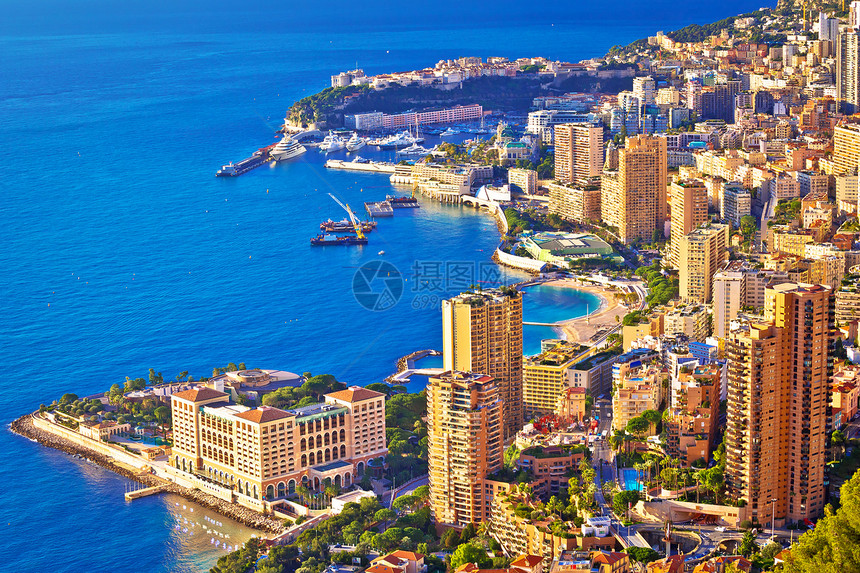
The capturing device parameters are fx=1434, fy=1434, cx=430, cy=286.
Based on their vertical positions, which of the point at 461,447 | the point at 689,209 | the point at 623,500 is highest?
the point at 689,209

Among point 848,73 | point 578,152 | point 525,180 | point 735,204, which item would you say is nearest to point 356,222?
point 525,180

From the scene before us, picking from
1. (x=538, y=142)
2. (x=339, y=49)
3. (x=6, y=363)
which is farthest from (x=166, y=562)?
(x=339, y=49)

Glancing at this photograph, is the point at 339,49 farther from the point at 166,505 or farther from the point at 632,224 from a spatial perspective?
the point at 166,505

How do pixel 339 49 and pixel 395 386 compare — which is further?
pixel 339 49

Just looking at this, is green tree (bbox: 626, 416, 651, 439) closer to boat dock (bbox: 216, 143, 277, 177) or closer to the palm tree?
the palm tree

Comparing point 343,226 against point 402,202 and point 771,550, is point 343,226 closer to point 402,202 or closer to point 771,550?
point 402,202

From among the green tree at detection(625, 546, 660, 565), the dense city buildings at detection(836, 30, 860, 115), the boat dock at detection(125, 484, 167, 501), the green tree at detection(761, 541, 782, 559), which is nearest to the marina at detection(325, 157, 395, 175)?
the dense city buildings at detection(836, 30, 860, 115)

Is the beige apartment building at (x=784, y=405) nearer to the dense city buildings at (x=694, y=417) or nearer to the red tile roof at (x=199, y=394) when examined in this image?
the dense city buildings at (x=694, y=417)
